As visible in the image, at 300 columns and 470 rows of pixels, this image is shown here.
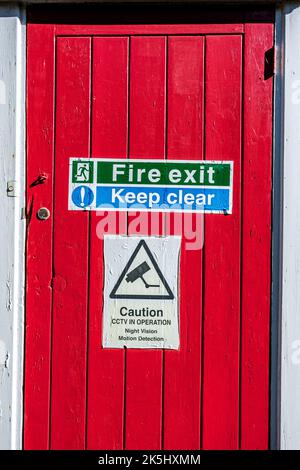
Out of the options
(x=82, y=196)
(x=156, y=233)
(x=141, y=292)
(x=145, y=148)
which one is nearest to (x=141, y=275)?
(x=141, y=292)

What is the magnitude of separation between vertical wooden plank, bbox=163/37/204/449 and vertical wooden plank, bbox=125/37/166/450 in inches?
1.4

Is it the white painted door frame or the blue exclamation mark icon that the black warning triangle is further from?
the white painted door frame

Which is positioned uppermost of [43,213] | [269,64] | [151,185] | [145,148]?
[269,64]

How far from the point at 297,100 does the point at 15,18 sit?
1148 mm

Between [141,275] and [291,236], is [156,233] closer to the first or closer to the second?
[141,275]

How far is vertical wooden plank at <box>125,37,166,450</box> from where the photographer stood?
2.61 metres

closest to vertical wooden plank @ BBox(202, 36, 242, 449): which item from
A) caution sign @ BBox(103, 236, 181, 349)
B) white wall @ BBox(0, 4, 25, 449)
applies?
caution sign @ BBox(103, 236, 181, 349)

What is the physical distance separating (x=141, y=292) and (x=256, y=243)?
49 centimetres

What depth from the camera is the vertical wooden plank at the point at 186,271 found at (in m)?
2.60

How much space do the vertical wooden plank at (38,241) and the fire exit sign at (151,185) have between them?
0.14 meters

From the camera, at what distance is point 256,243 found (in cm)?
260

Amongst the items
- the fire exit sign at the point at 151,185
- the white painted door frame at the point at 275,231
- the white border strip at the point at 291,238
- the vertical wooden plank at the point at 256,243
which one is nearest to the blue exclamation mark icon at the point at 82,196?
the fire exit sign at the point at 151,185

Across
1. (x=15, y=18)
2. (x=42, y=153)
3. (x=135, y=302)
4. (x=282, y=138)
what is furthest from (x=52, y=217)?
(x=282, y=138)

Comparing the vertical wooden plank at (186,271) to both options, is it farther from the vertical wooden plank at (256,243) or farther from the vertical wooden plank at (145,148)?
the vertical wooden plank at (256,243)
